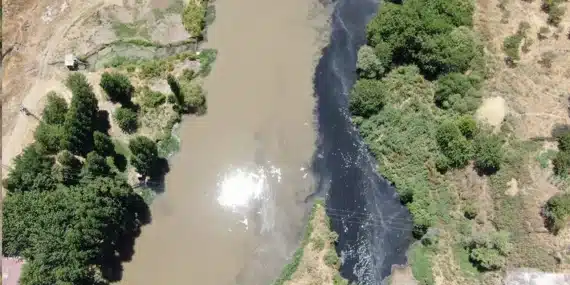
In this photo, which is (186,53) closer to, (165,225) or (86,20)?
(86,20)

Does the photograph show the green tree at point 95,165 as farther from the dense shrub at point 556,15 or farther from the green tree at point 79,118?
the dense shrub at point 556,15

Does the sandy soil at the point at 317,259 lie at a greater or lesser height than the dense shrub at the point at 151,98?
lesser

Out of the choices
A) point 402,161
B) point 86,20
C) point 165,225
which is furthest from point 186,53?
point 402,161

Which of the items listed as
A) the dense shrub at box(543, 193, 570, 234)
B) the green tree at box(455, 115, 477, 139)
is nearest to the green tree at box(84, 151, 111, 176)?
the green tree at box(455, 115, 477, 139)

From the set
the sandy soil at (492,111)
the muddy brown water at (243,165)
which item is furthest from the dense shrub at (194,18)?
the sandy soil at (492,111)

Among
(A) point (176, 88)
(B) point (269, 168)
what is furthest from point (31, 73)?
(B) point (269, 168)

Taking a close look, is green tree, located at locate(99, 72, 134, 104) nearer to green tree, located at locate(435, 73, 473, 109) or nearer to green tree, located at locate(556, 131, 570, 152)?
green tree, located at locate(435, 73, 473, 109)
